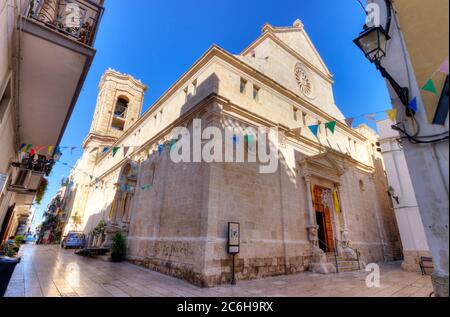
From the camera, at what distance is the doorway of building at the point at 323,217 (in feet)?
38.5

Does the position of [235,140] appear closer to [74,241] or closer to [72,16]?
[72,16]

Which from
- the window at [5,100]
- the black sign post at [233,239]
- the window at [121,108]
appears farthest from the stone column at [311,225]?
the window at [121,108]

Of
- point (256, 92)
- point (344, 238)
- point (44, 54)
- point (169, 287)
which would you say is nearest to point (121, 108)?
point (256, 92)

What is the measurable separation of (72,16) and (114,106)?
1954cm

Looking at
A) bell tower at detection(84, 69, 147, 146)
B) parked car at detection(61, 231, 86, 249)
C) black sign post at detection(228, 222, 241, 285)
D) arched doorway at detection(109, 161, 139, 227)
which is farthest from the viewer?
bell tower at detection(84, 69, 147, 146)

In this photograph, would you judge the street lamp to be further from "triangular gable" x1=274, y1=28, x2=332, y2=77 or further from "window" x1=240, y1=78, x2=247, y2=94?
"triangular gable" x1=274, y1=28, x2=332, y2=77

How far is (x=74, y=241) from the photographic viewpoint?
60.2ft

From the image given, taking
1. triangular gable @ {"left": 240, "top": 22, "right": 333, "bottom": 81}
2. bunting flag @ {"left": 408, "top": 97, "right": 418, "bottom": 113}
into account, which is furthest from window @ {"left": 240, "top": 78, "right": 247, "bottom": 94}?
bunting flag @ {"left": 408, "top": 97, "right": 418, "bottom": 113}

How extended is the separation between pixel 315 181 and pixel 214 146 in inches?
257

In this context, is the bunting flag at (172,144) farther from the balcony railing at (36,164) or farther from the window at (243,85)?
the balcony railing at (36,164)

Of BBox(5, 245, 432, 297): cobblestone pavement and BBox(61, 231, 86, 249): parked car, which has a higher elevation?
BBox(61, 231, 86, 249): parked car

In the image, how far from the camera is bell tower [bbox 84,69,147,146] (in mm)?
22438

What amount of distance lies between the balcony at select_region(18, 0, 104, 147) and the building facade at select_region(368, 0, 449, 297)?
652 cm

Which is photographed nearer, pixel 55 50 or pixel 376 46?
pixel 376 46
